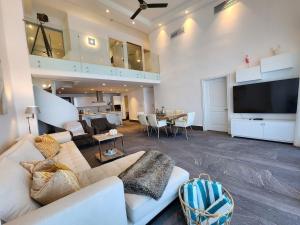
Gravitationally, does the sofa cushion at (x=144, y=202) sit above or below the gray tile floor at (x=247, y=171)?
above

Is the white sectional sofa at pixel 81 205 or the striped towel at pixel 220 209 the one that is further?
the striped towel at pixel 220 209

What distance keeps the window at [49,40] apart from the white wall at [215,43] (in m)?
4.28

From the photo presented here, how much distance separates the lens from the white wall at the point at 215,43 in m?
4.00

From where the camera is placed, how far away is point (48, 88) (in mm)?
5547

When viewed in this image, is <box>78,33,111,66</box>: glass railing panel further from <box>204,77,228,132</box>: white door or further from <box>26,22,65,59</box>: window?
<box>204,77,228,132</box>: white door

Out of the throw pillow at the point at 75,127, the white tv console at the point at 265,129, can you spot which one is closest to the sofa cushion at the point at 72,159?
the throw pillow at the point at 75,127

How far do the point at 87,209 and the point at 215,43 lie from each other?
608 cm

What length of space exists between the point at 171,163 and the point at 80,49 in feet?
17.3

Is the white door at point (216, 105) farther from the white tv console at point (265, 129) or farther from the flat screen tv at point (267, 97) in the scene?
the white tv console at point (265, 129)

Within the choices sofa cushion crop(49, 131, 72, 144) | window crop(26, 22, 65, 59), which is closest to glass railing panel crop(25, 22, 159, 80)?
window crop(26, 22, 65, 59)

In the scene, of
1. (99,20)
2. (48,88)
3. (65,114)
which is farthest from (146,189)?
(99,20)

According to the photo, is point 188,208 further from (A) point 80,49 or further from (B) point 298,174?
(A) point 80,49

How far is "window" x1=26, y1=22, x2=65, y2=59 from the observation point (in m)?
4.41

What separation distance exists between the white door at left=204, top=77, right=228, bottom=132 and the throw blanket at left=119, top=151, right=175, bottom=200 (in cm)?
440
